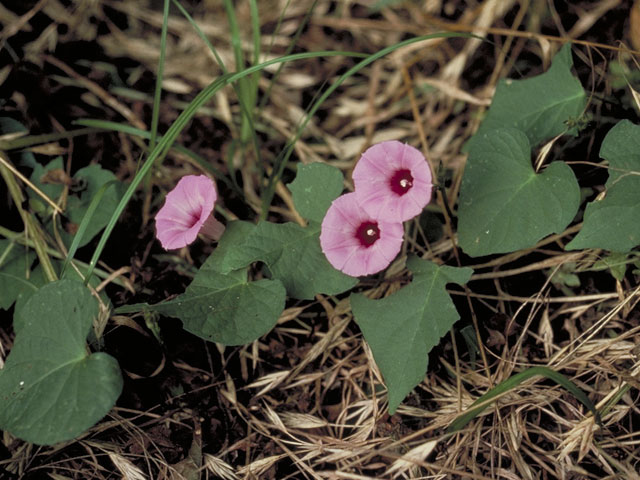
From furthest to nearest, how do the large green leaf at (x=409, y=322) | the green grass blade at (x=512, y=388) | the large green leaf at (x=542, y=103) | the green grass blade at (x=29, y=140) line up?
the green grass blade at (x=29, y=140) → the large green leaf at (x=542, y=103) → the large green leaf at (x=409, y=322) → the green grass blade at (x=512, y=388)

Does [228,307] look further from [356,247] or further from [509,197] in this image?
[509,197]

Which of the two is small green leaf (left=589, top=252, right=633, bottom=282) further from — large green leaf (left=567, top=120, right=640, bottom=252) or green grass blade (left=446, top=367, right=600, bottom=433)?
green grass blade (left=446, top=367, right=600, bottom=433)

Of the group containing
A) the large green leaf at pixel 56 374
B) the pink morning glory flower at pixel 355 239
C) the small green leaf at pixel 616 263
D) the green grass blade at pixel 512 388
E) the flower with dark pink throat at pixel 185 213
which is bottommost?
the green grass blade at pixel 512 388

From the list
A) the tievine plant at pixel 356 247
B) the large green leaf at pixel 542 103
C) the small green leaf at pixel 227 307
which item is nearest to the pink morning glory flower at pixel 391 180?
the tievine plant at pixel 356 247

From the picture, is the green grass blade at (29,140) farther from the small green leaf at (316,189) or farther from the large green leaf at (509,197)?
the large green leaf at (509,197)

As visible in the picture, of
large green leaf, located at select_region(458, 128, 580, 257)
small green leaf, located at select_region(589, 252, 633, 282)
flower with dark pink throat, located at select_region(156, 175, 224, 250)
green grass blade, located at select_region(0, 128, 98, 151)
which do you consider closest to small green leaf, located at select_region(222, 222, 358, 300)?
flower with dark pink throat, located at select_region(156, 175, 224, 250)

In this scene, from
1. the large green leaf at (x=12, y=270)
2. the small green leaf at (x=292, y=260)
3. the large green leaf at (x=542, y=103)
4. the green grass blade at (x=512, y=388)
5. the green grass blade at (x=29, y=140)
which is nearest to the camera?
the green grass blade at (x=512, y=388)

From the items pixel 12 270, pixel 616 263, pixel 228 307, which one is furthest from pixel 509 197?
pixel 12 270

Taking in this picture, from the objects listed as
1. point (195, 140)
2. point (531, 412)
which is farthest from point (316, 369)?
point (195, 140)

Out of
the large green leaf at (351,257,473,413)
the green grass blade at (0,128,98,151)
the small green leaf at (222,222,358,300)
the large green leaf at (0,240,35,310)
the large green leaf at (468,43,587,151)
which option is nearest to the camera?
the large green leaf at (351,257,473,413)

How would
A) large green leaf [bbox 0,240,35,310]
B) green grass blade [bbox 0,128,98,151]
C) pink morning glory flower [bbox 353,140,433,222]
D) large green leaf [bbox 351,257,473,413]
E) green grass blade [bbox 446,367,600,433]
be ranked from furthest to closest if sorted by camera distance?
green grass blade [bbox 0,128,98,151], large green leaf [bbox 0,240,35,310], pink morning glory flower [bbox 353,140,433,222], large green leaf [bbox 351,257,473,413], green grass blade [bbox 446,367,600,433]
